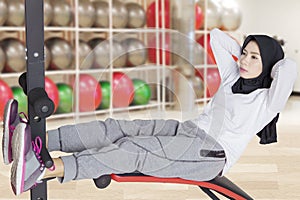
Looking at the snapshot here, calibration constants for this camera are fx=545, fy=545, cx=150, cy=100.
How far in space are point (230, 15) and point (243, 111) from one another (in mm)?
3535

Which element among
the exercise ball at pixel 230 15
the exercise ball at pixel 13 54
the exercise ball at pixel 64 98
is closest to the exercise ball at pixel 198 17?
the exercise ball at pixel 230 15

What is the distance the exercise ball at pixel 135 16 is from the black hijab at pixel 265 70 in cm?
288

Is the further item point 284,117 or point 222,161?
point 284,117

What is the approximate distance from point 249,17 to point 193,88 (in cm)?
497

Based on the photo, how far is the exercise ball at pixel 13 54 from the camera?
4.22 meters

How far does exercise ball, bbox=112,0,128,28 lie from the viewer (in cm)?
472

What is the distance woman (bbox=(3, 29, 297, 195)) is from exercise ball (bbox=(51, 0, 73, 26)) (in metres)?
2.62

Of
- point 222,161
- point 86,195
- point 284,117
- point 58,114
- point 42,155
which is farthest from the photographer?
point 284,117

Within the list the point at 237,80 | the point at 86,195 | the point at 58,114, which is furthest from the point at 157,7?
the point at 237,80

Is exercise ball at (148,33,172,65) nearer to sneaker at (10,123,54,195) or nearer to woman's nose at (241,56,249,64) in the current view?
woman's nose at (241,56,249,64)

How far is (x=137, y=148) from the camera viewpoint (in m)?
1.81

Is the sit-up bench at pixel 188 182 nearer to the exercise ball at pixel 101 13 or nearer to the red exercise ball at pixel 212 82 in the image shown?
the red exercise ball at pixel 212 82

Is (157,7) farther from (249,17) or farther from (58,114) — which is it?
(249,17)

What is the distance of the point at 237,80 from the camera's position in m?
2.03
